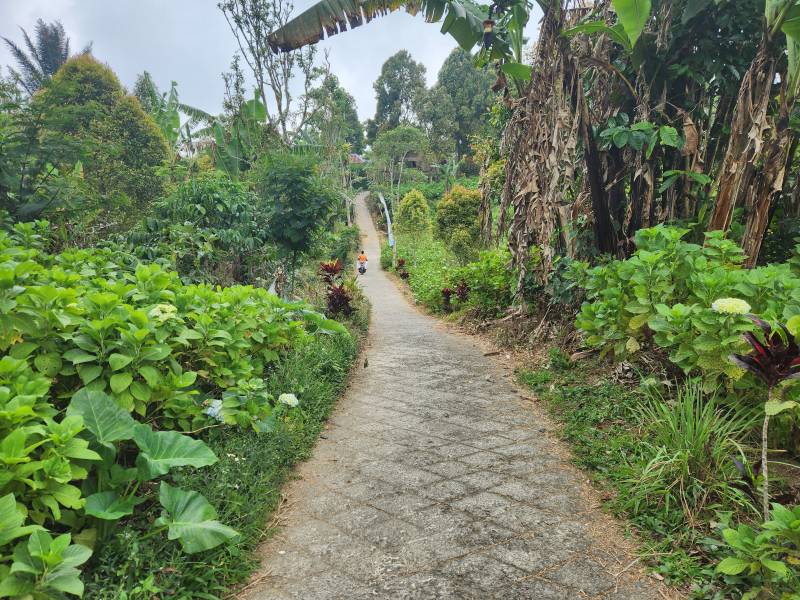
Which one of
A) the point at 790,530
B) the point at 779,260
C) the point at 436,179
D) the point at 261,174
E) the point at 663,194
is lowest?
the point at 790,530

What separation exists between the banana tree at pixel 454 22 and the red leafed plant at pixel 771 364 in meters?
3.93

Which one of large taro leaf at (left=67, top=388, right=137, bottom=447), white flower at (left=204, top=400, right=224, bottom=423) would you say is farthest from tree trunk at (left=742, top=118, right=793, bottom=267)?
large taro leaf at (left=67, top=388, right=137, bottom=447)

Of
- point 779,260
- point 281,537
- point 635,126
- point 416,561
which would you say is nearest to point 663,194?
point 635,126

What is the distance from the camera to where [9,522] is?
4.84ft

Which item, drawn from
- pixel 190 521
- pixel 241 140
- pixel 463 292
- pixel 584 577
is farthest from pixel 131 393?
pixel 241 140

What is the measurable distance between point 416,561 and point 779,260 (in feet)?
14.9

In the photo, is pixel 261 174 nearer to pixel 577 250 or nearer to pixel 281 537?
pixel 577 250

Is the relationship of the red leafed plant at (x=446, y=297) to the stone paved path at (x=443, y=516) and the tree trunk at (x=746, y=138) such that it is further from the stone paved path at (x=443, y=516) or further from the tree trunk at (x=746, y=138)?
the tree trunk at (x=746, y=138)

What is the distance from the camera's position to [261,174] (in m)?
7.46

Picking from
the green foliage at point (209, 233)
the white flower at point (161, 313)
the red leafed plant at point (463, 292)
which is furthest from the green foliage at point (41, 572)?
the red leafed plant at point (463, 292)

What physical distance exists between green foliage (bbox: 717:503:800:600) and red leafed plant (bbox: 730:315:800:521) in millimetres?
160

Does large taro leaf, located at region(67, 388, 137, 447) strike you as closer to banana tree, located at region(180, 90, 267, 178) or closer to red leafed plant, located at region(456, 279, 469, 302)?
red leafed plant, located at region(456, 279, 469, 302)

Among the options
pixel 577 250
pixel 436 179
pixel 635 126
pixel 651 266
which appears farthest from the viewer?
pixel 436 179

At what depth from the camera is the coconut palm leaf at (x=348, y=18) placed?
17.1ft
